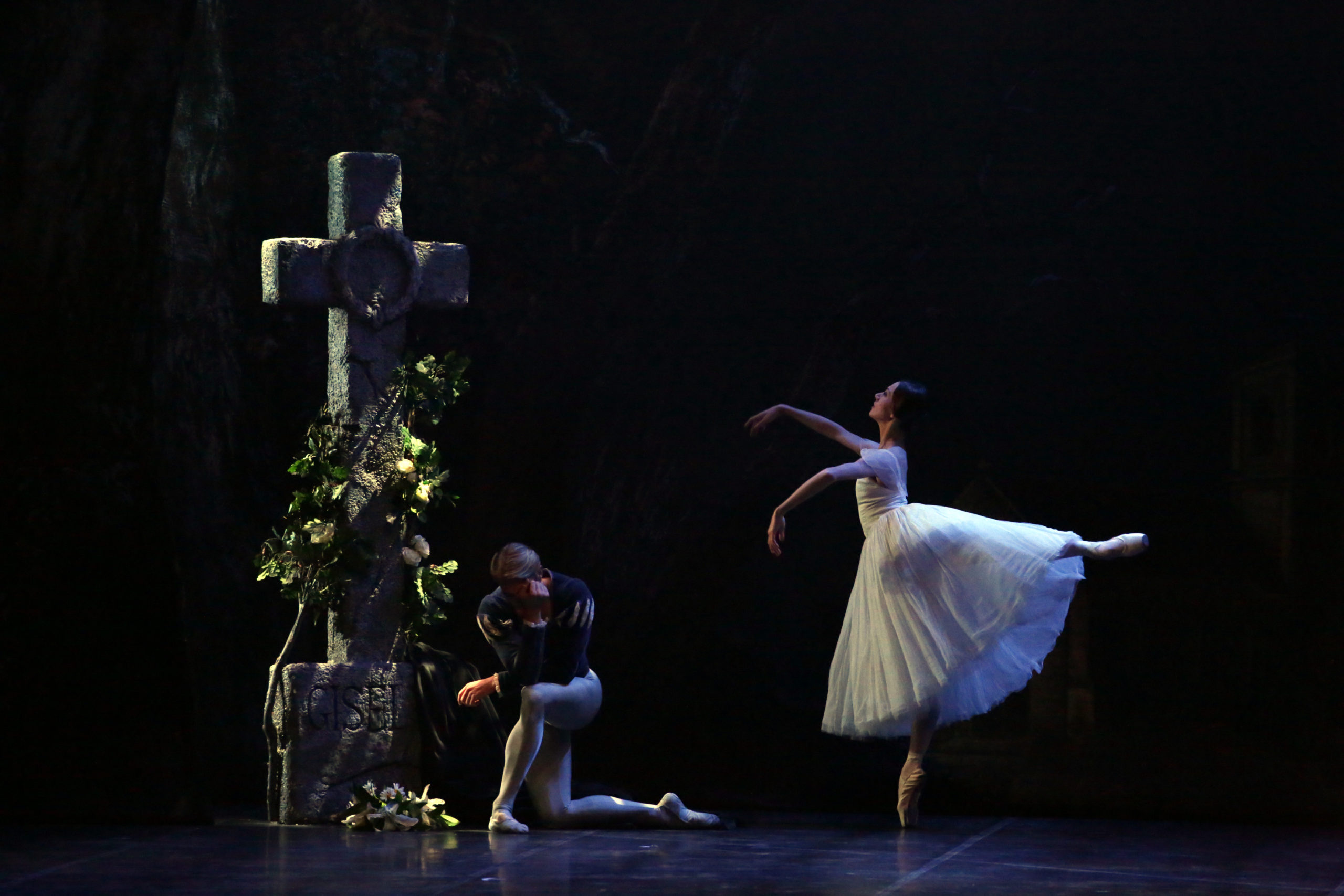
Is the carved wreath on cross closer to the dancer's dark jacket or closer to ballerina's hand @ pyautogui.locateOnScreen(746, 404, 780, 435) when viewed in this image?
A: the dancer's dark jacket

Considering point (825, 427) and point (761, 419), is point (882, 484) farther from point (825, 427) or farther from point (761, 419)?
point (761, 419)

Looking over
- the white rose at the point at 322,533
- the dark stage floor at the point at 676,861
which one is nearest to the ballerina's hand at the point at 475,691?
the dark stage floor at the point at 676,861

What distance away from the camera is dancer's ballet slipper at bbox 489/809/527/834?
19.1 feet

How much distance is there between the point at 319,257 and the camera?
6.25 metres

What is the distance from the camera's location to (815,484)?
6254mm

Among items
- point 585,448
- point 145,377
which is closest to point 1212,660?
point 585,448

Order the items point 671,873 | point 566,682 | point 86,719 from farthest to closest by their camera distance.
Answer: point 86,719 < point 566,682 < point 671,873

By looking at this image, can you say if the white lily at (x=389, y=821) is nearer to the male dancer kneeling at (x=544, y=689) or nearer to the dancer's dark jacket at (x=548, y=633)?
the male dancer kneeling at (x=544, y=689)

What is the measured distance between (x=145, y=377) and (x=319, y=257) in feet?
3.27

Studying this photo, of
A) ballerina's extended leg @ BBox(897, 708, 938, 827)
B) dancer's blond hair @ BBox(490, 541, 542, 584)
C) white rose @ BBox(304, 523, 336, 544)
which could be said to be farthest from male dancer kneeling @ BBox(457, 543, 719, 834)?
ballerina's extended leg @ BBox(897, 708, 938, 827)

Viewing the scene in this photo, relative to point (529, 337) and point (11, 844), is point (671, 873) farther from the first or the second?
point (529, 337)

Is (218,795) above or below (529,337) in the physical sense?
below

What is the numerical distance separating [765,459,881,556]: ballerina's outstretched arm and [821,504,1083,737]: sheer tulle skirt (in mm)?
180

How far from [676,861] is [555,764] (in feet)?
2.83
